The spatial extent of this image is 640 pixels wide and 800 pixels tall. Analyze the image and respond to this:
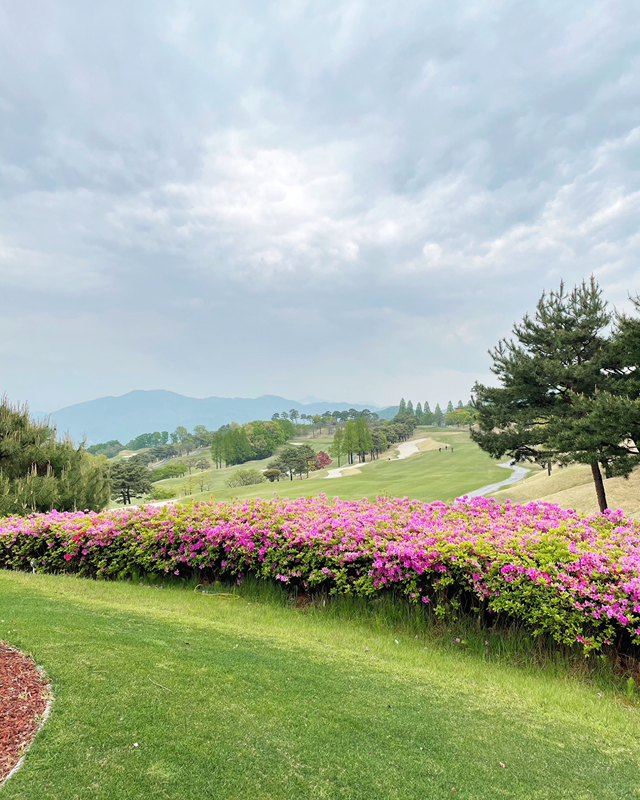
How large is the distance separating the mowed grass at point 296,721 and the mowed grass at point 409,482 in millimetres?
19818

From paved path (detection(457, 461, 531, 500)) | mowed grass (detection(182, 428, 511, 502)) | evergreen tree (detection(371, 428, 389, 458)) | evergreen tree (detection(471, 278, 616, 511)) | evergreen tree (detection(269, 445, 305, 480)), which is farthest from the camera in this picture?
evergreen tree (detection(371, 428, 389, 458))

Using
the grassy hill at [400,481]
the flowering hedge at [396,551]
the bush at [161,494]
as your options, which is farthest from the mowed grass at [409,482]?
the flowering hedge at [396,551]

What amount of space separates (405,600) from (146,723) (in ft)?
11.6

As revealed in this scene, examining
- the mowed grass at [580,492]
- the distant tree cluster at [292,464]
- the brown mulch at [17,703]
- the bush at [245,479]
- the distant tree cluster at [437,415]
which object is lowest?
the mowed grass at [580,492]

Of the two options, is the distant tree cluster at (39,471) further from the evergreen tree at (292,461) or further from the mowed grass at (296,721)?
the evergreen tree at (292,461)

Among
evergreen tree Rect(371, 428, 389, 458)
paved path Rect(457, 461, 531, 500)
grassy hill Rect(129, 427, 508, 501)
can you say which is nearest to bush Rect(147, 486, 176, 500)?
grassy hill Rect(129, 427, 508, 501)

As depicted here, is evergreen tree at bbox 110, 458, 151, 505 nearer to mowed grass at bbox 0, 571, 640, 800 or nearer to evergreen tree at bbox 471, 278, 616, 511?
evergreen tree at bbox 471, 278, 616, 511

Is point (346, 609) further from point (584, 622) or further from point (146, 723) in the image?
point (146, 723)

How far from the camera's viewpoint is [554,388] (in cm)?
1911

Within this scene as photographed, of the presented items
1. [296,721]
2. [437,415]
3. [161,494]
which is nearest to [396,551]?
[296,721]

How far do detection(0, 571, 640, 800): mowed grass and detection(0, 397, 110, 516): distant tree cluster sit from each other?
7.15 meters

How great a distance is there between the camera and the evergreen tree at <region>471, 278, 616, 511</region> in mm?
16125

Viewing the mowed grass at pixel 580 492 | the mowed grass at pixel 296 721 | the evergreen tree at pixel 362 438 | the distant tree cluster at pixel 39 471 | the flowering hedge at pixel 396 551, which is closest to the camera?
the mowed grass at pixel 296 721

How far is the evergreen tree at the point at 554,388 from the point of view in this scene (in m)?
16.1
